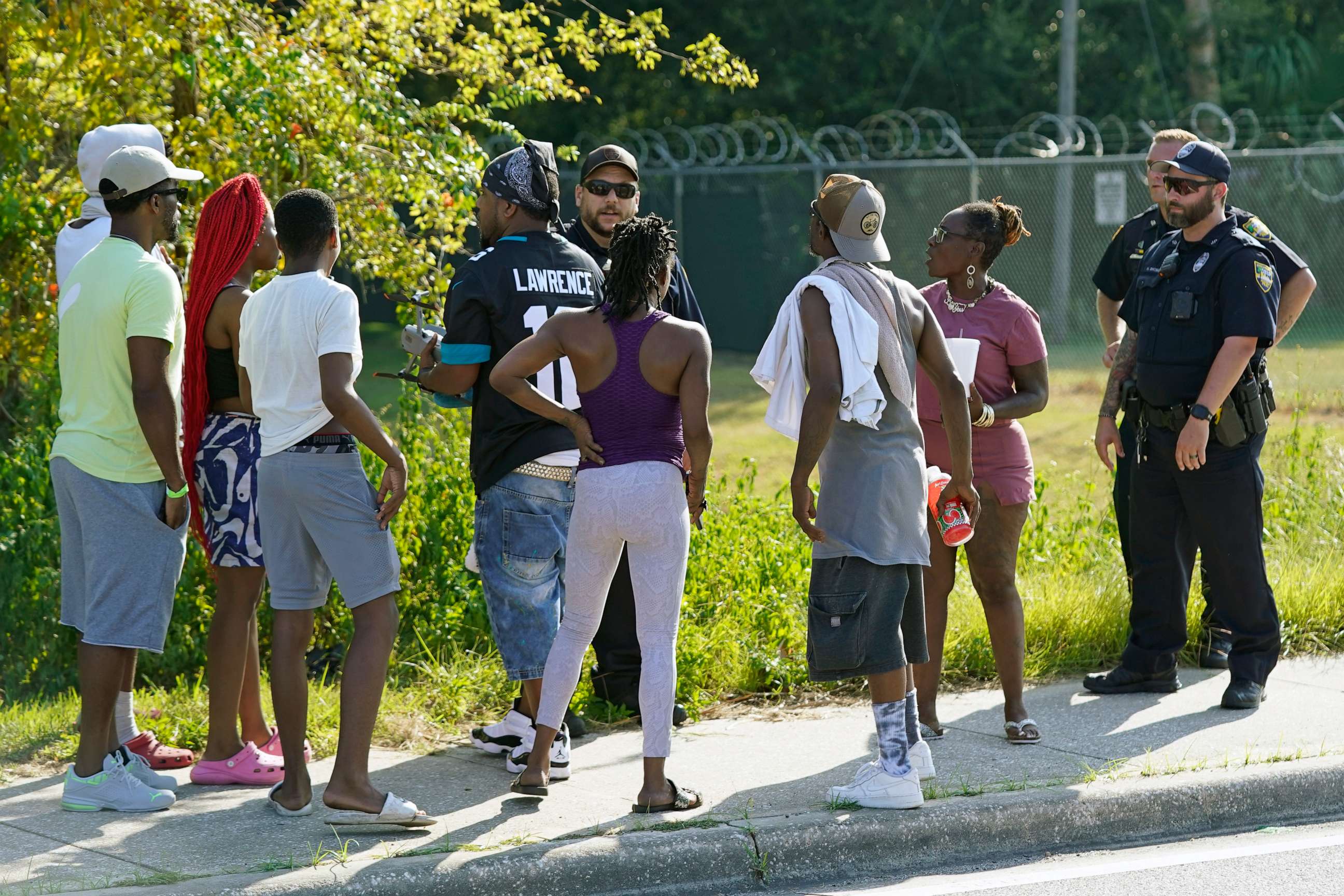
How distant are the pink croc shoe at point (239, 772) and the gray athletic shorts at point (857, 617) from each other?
180 centimetres

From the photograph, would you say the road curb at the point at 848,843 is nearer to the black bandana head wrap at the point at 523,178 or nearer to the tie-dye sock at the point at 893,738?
the tie-dye sock at the point at 893,738

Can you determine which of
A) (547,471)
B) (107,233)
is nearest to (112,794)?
(547,471)

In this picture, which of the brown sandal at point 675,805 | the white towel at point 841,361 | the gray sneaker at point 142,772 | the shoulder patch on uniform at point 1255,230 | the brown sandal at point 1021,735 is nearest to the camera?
the white towel at point 841,361

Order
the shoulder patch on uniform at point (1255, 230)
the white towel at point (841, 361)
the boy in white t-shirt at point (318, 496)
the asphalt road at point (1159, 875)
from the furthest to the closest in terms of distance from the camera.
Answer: the shoulder patch on uniform at point (1255, 230) < the white towel at point (841, 361) < the boy in white t-shirt at point (318, 496) < the asphalt road at point (1159, 875)

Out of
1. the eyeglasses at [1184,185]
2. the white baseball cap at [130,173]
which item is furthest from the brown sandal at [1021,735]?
the white baseball cap at [130,173]

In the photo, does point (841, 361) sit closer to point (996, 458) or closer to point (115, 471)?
point (996, 458)

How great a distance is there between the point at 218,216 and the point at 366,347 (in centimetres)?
1949

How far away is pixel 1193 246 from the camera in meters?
5.95

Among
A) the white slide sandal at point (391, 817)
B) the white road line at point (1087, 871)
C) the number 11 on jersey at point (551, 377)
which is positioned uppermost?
the number 11 on jersey at point (551, 377)

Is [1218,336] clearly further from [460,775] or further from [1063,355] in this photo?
[1063,355]

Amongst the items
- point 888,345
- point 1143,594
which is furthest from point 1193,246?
point 888,345

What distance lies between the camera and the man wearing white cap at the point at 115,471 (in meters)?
4.76

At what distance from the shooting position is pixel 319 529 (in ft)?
15.1

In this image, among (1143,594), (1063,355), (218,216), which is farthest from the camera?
(1063,355)
